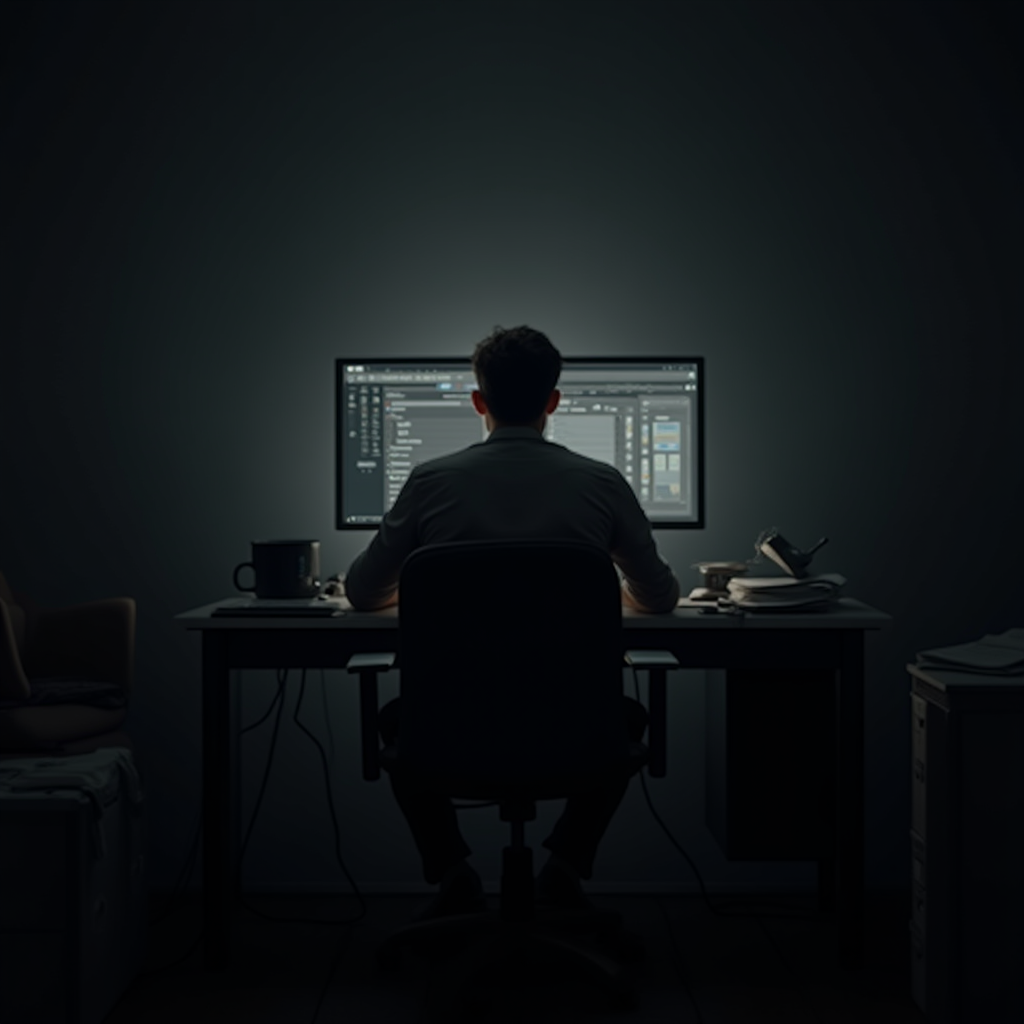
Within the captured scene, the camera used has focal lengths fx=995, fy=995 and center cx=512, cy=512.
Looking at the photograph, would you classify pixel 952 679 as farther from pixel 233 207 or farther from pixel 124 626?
pixel 233 207

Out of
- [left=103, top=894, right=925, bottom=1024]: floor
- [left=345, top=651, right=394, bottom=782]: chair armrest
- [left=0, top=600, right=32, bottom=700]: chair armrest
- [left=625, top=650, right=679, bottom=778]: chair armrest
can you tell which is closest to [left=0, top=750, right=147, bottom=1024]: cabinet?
[left=103, top=894, right=925, bottom=1024]: floor

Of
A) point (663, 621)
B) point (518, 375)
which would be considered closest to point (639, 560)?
point (663, 621)

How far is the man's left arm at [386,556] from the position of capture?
195 cm

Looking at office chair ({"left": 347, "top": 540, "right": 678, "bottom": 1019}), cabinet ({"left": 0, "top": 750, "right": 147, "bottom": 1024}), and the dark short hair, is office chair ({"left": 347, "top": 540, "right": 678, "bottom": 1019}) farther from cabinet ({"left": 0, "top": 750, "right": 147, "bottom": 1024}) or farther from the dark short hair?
cabinet ({"left": 0, "top": 750, "right": 147, "bottom": 1024})

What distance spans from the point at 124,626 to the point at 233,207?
1.18 m

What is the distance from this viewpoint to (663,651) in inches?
78.8

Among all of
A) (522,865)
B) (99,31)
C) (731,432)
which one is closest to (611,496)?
(522,865)

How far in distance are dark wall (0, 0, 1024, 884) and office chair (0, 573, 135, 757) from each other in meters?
0.25

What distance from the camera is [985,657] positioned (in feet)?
6.57

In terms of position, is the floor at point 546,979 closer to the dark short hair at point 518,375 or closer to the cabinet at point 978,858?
the cabinet at point 978,858

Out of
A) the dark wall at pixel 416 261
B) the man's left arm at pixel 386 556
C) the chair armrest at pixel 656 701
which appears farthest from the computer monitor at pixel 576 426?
the chair armrest at pixel 656 701

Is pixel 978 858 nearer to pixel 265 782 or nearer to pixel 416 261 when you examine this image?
pixel 265 782

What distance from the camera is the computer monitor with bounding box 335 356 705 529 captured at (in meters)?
2.46

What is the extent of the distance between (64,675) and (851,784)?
1.86 m
